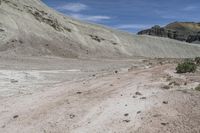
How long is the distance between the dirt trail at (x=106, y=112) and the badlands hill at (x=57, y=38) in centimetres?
3271

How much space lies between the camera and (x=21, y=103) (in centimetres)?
1466

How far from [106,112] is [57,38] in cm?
4776

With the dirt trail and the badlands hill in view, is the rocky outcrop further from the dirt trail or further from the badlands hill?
the dirt trail

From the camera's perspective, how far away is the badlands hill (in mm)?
51219

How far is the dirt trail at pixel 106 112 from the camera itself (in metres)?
10.2

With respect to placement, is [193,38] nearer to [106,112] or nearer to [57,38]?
[57,38]

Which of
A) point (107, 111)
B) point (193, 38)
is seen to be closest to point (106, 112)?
point (107, 111)

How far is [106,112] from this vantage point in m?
11.9

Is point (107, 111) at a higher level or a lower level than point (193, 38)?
lower

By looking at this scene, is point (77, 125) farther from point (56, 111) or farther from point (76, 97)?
point (76, 97)

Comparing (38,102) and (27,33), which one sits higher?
(27,33)

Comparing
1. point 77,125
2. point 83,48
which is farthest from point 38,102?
point 83,48

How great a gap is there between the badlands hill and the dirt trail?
32.7 metres

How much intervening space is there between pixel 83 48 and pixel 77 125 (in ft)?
165
